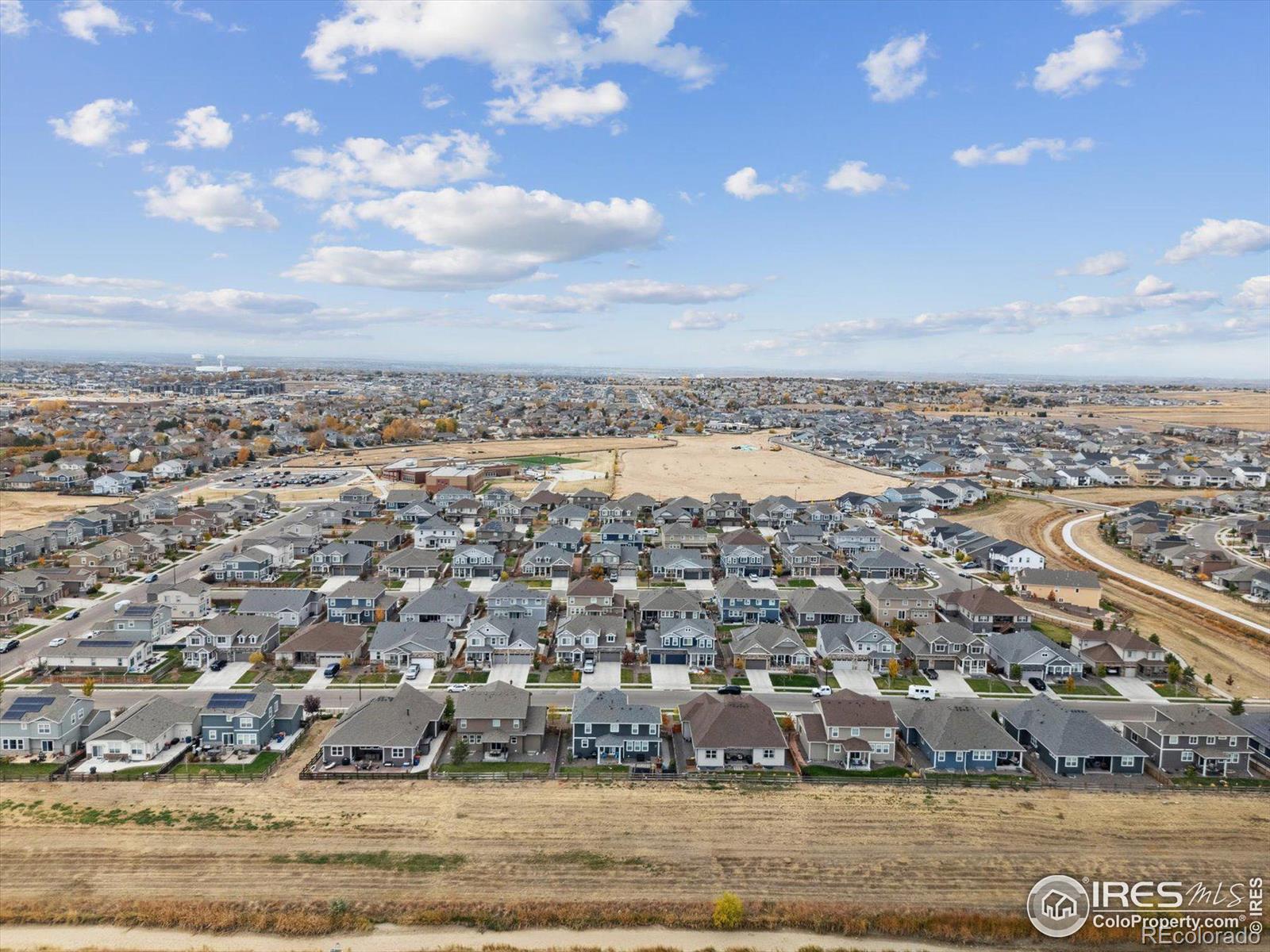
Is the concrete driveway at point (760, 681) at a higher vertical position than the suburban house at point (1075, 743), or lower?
lower

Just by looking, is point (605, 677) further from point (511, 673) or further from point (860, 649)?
point (860, 649)

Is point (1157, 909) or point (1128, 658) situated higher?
point (1128, 658)

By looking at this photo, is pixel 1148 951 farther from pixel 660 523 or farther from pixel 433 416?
pixel 433 416

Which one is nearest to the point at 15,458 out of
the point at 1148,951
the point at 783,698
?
the point at 783,698

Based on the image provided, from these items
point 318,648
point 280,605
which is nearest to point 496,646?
point 318,648

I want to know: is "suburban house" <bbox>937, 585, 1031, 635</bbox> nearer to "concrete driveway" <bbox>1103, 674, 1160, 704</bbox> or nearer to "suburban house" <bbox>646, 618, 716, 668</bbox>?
"concrete driveway" <bbox>1103, 674, 1160, 704</bbox>

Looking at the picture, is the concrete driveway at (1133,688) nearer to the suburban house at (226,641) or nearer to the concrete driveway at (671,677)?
the concrete driveway at (671,677)

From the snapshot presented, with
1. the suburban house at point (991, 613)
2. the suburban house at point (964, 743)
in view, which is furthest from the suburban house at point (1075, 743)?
the suburban house at point (991, 613)
